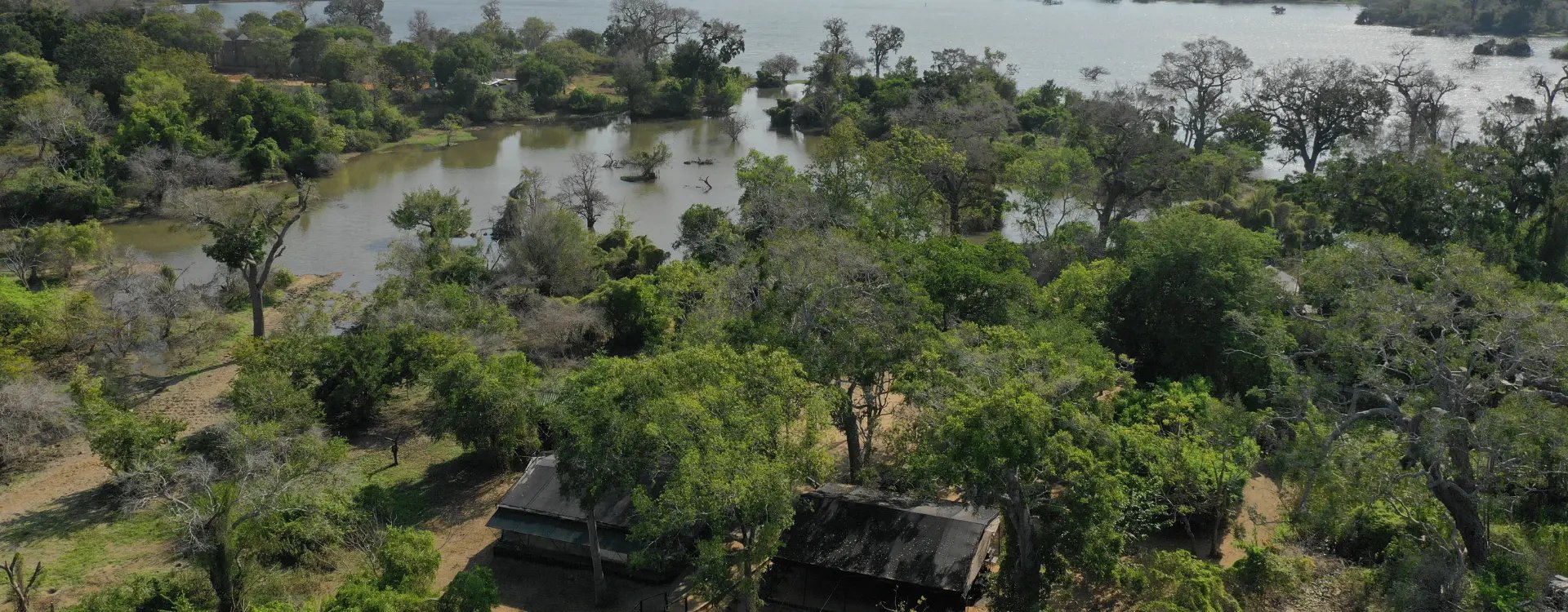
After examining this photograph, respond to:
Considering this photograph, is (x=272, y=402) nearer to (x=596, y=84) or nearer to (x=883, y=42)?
(x=596, y=84)

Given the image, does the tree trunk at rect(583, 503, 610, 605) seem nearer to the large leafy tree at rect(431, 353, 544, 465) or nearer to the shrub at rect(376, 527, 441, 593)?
the shrub at rect(376, 527, 441, 593)

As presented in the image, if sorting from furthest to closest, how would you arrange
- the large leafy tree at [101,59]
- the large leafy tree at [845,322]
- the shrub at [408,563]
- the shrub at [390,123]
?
1. the shrub at [390,123]
2. the large leafy tree at [101,59]
3. the large leafy tree at [845,322]
4. the shrub at [408,563]

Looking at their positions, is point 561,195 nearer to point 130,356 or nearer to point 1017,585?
point 130,356

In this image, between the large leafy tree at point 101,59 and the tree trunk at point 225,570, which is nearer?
the tree trunk at point 225,570

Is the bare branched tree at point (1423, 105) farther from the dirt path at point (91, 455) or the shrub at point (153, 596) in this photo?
the shrub at point (153, 596)

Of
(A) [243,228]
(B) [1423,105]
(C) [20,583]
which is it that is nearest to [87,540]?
(C) [20,583]

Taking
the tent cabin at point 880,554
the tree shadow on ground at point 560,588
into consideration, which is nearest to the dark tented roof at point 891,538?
the tent cabin at point 880,554
